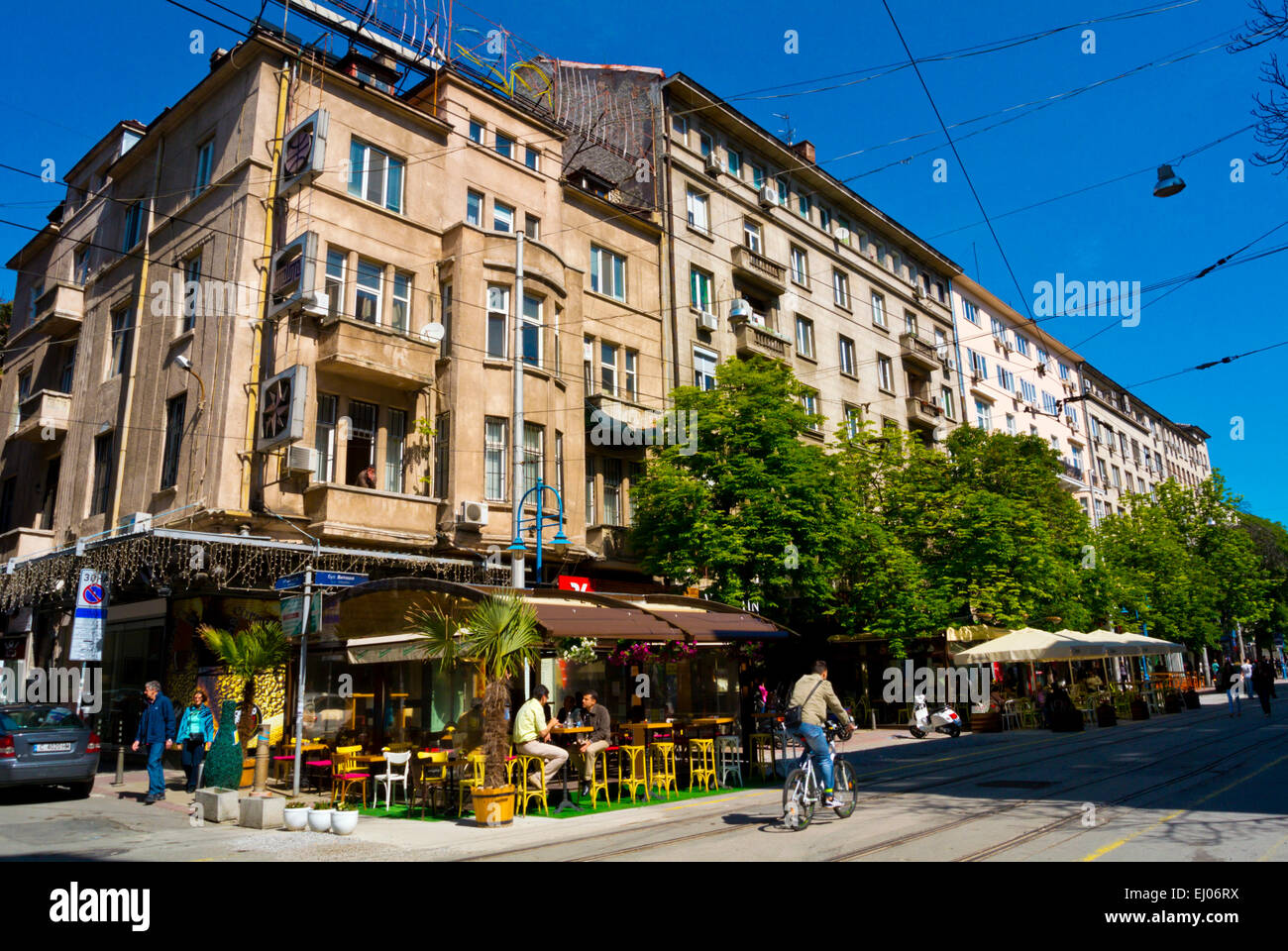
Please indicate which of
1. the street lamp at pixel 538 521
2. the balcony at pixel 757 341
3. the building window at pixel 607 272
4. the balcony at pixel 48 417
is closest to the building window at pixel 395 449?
the street lamp at pixel 538 521

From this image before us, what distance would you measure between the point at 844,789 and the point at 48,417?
24.9 m

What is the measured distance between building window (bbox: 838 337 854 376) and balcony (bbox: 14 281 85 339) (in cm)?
2832

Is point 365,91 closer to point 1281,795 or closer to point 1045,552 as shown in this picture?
point 1281,795

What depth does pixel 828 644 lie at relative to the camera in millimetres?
33156

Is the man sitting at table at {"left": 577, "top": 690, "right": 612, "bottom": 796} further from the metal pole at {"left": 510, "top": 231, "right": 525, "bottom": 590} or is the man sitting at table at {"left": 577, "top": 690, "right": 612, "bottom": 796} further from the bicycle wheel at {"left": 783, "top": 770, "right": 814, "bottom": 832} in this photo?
the metal pole at {"left": 510, "top": 231, "right": 525, "bottom": 590}

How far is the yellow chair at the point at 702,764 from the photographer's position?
14.9 metres

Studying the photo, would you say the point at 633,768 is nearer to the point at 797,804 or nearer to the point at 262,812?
the point at 797,804

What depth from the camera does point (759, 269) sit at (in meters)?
34.0

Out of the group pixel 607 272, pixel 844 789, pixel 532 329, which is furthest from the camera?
pixel 607 272

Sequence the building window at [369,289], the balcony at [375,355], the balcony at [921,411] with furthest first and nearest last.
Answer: the balcony at [921,411], the building window at [369,289], the balcony at [375,355]

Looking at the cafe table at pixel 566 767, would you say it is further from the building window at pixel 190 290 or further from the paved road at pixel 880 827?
the building window at pixel 190 290

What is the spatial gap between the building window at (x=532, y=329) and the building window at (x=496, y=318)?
55cm

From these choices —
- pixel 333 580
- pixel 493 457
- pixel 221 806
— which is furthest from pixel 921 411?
pixel 221 806

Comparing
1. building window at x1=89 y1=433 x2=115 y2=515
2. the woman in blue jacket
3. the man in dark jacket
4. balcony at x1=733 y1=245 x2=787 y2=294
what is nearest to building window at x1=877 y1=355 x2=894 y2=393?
balcony at x1=733 y1=245 x2=787 y2=294
